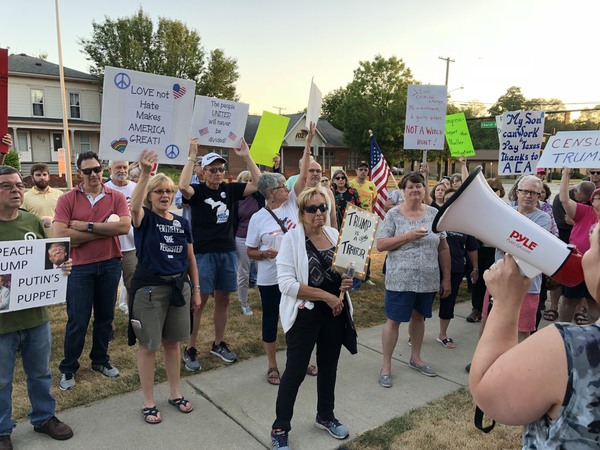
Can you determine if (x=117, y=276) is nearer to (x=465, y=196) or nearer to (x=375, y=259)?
(x=465, y=196)

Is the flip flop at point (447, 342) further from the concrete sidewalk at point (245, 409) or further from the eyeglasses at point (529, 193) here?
the eyeglasses at point (529, 193)

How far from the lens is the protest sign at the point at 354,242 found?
3.10 m

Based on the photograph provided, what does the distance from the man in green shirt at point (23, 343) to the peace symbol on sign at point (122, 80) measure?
110cm

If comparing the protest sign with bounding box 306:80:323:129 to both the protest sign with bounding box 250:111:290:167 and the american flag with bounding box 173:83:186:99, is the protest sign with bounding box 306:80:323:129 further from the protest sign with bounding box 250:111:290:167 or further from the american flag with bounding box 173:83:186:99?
the american flag with bounding box 173:83:186:99

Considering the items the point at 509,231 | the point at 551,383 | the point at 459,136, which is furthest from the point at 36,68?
the point at 551,383

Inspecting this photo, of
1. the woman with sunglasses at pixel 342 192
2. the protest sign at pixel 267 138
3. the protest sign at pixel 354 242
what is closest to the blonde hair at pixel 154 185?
the protest sign at pixel 354 242

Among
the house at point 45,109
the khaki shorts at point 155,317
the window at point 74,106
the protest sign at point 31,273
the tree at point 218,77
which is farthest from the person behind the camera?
the tree at point 218,77

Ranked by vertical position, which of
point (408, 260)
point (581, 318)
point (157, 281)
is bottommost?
point (581, 318)

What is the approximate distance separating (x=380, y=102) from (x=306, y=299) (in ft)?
122

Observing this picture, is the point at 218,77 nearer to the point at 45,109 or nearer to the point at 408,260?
the point at 45,109

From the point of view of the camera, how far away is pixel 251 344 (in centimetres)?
501

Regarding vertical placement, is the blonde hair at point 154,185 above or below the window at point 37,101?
below

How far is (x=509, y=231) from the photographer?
143cm

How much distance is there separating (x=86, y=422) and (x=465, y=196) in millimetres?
3444
